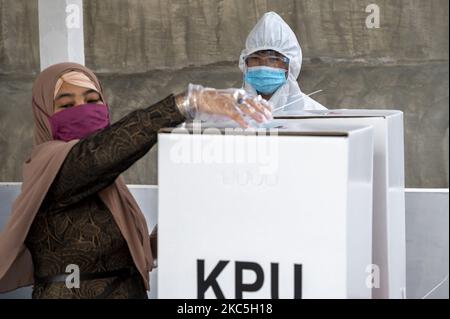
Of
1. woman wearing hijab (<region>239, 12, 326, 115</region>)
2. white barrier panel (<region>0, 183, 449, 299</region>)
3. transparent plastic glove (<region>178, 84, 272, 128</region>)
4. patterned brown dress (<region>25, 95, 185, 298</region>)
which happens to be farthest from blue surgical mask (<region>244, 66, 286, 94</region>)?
transparent plastic glove (<region>178, 84, 272, 128</region>)

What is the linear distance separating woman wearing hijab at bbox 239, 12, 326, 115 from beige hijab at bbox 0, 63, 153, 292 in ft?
3.86

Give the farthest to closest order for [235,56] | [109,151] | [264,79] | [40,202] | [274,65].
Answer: [235,56], [274,65], [264,79], [40,202], [109,151]

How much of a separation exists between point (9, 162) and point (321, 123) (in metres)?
4.18

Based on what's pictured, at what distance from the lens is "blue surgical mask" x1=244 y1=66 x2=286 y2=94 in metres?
2.76

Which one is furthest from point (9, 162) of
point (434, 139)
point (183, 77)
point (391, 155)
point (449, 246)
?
point (391, 155)

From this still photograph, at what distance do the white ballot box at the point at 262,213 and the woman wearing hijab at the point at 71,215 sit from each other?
0.29 meters

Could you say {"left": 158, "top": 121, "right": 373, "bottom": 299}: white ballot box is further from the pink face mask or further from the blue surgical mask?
the blue surgical mask

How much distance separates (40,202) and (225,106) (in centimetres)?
52

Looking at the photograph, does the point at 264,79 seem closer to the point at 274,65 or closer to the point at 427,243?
the point at 274,65

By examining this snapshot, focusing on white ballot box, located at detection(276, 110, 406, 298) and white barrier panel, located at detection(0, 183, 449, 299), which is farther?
white barrier panel, located at detection(0, 183, 449, 299)

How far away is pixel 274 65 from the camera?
2.88 m

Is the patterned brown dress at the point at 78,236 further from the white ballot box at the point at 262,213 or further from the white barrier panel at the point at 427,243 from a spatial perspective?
the white barrier panel at the point at 427,243

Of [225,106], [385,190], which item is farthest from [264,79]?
[225,106]
